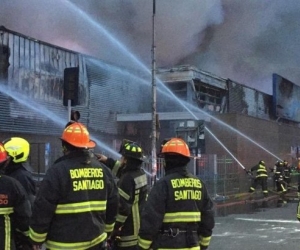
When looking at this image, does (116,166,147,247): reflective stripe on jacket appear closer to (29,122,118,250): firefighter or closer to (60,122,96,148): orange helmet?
(29,122,118,250): firefighter

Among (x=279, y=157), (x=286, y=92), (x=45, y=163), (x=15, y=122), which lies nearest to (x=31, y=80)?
(x=15, y=122)

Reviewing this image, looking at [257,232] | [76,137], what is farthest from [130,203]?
[257,232]

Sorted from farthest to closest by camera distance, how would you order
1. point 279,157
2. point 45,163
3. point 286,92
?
point 286,92, point 279,157, point 45,163

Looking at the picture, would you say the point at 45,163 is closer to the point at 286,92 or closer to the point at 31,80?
the point at 31,80

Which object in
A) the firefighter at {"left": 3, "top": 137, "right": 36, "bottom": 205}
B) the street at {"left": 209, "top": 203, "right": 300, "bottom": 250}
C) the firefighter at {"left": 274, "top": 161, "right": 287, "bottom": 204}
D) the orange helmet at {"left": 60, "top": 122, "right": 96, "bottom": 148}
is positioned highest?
the orange helmet at {"left": 60, "top": 122, "right": 96, "bottom": 148}

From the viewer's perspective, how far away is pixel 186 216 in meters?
3.52

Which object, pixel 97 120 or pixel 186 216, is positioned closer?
pixel 186 216

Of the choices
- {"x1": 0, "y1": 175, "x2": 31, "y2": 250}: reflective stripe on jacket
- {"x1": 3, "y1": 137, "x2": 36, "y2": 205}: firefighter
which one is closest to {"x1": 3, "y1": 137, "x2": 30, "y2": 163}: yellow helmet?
{"x1": 3, "y1": 137, "x2": 36, "y2": 205}: firefighter

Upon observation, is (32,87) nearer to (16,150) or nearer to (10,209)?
(16,150)

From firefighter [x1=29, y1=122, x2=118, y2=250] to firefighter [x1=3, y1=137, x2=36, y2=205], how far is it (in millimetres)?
908

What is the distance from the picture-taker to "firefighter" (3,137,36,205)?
13.5ft

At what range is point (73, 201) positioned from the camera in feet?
10.5

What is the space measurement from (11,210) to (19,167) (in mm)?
718

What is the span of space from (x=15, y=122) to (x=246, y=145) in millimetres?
10936
